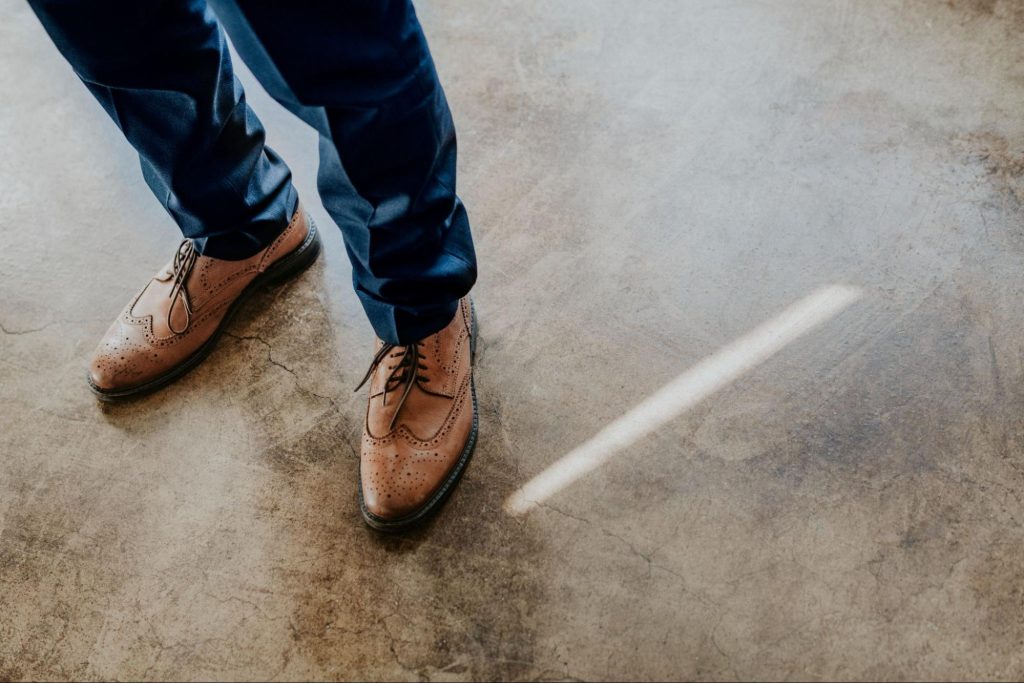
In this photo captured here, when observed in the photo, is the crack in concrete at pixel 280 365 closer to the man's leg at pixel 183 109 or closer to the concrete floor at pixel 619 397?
the concrete floor at pixel 619 397

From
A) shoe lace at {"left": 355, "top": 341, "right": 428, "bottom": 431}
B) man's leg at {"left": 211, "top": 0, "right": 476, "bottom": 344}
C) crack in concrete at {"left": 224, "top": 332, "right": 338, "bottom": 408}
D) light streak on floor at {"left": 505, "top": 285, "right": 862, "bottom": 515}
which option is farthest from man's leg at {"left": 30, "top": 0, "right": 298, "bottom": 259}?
light streak on floor at {"left": 505, "top": 285, "right": 862, "bottom": 515}

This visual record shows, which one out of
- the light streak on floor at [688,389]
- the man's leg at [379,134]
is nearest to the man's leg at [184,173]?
the man's leg at [379,134]

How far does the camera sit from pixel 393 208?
3.13 feet

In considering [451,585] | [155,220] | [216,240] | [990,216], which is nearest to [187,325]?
[216,240]

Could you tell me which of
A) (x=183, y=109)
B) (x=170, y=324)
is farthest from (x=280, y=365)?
(x=183, y=109)

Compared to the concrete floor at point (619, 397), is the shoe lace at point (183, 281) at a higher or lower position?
higher

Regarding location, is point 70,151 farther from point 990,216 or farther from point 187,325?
point 990,216

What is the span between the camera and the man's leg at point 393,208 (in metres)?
0.79

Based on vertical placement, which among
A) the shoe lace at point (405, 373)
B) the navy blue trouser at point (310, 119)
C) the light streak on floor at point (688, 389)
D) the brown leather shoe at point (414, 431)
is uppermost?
the navy blue trouser at point (310, 119)

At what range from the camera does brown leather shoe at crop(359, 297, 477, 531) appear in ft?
3.84

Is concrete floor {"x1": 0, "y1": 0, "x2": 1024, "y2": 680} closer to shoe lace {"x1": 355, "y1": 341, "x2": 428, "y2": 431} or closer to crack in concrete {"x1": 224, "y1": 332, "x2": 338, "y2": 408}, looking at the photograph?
crack in concrete {"x1": 224, "y1": 332, "x2": 338, "y2": 408}

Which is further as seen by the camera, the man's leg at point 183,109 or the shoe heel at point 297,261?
the shoe heel at point 297,261

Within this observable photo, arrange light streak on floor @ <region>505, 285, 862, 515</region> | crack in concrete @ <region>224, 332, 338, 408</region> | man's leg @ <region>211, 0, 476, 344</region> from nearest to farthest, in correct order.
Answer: man's leg @ <region>211, 0, 476, 344</region> < light streak on floor @ <region>505, 285, 862, 515</region> < crack in concrete @ <region>224, 332, 338, 408</region>

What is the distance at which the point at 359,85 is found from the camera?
0.83m
